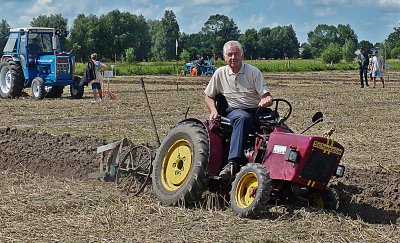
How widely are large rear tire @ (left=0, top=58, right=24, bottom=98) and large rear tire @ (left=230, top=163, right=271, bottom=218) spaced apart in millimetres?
16880

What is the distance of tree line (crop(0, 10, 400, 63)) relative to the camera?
83.2 m

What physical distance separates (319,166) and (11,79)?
17377 mm

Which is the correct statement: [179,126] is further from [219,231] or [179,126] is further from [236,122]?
[219,231]

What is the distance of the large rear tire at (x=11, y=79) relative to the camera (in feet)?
74.0

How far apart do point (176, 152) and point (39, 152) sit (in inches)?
134

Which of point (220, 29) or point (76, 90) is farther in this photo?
point (220, 29)

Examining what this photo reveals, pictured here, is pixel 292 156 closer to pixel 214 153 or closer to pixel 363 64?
pixel 214 153

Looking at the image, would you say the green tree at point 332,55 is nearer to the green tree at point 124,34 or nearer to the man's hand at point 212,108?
the green tree at point 124,34

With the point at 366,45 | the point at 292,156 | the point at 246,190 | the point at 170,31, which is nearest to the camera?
the point at 292,156

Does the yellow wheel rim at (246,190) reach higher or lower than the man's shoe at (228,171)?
lower

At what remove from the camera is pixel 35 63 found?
23.1 metres

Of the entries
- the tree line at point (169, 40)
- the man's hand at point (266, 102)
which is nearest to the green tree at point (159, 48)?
the tree line at point (169, 40)

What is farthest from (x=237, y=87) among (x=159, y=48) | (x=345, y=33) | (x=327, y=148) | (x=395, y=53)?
(x=345, y=33)

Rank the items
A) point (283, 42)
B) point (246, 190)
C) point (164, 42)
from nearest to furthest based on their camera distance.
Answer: point (246, 190), point (164, 42), point (283, 42)
